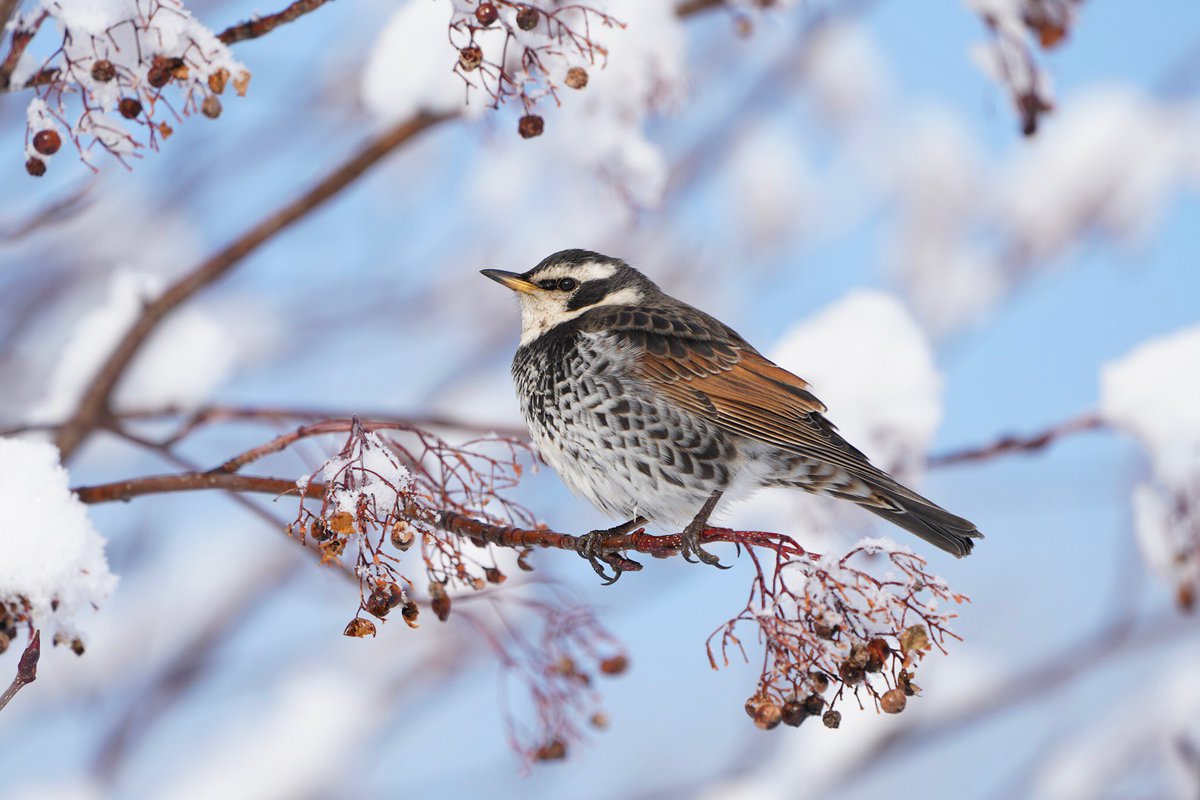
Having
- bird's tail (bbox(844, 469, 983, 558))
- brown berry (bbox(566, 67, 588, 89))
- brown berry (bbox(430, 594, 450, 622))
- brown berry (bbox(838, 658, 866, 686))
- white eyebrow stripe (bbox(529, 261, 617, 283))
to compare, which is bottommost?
brown berry (bbox(838, 658, 866, 686))

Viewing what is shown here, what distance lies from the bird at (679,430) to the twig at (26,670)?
1617 millimetres

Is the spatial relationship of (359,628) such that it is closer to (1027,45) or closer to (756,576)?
(756,576)

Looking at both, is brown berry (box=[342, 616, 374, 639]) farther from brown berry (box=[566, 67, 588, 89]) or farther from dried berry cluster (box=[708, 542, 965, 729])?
brown berry (box=[566, 67, 588, 89])

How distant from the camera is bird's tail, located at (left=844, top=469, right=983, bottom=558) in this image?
357 centimetres

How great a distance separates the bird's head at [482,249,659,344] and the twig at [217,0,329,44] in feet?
5.80

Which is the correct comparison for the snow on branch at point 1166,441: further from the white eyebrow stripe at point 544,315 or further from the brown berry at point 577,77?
the brown berry at point 577,77

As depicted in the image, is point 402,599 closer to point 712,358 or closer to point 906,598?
point 906,598

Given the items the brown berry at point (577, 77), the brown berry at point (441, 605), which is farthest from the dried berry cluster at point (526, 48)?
the brown berry at point (441, 605)

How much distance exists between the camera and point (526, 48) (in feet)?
10.3

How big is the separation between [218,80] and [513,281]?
189 centimetres

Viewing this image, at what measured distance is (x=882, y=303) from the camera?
4.81m

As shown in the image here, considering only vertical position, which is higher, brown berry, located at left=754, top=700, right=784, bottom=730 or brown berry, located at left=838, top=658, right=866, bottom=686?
brown berry, located at left=838, top=658, right=866, bottom=686

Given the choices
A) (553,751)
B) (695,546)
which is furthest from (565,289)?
(553,751)

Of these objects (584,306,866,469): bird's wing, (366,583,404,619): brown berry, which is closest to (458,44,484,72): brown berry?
(366,583,404,619): brown berry
